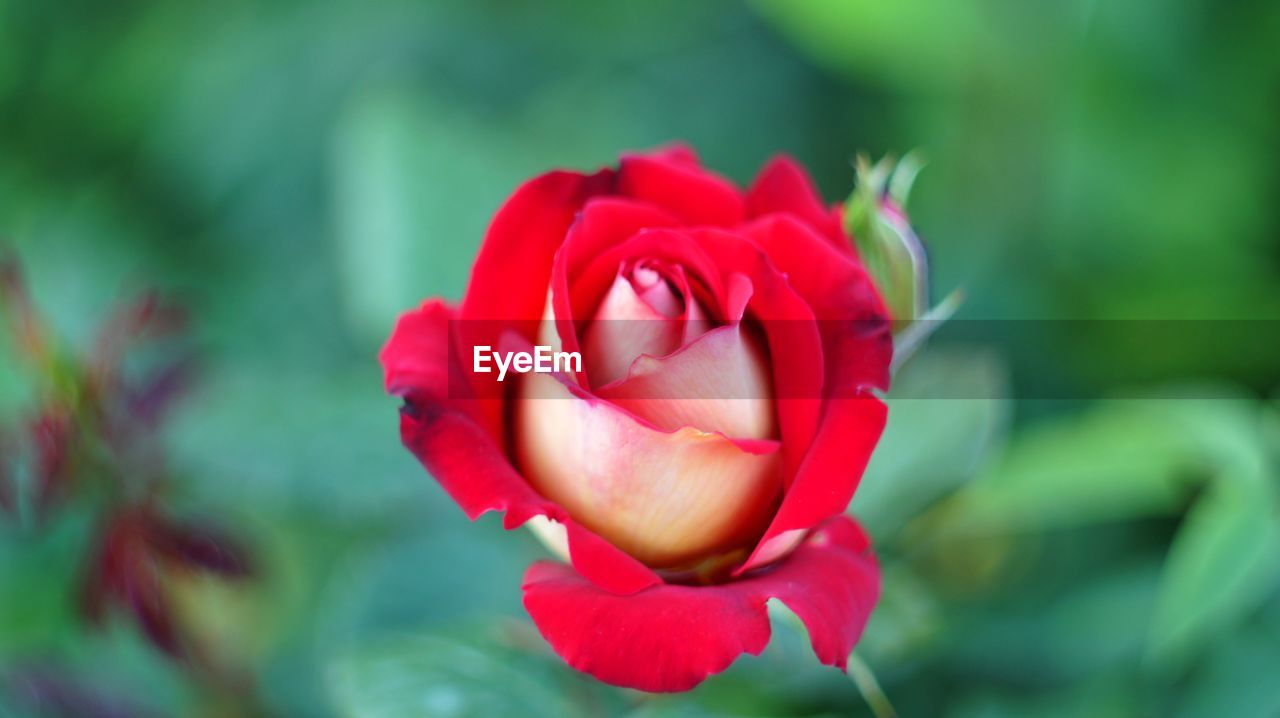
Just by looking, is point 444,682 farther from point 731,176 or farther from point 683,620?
point 731,176

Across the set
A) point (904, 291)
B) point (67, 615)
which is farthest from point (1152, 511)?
point (67, 615)

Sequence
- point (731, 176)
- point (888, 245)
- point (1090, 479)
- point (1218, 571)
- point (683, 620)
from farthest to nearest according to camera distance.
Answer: point (731, 176) < point (1090, 479) < point (1218, 571) < point (888, 245) < point (683, 620)

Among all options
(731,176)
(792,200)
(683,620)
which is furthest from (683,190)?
(731,176)

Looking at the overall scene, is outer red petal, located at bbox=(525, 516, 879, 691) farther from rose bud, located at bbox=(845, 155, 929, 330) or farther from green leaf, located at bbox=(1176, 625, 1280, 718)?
green leaf, located at bbox=(1176, 625, 1280, 718)

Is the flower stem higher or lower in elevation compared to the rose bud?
lower

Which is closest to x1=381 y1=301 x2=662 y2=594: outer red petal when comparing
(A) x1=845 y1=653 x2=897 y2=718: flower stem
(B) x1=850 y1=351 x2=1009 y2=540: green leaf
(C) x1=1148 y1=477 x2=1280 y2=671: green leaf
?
(A) x1=845 y1=653 x2=897 y2=718: flower stem

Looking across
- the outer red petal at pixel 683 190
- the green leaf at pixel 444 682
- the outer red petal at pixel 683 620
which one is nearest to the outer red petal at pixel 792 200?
the outer red petal at pixel 683 190

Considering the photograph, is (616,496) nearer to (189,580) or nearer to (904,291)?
(904,291)

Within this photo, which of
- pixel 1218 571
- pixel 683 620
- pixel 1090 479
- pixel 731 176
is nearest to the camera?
pixel 683 620
